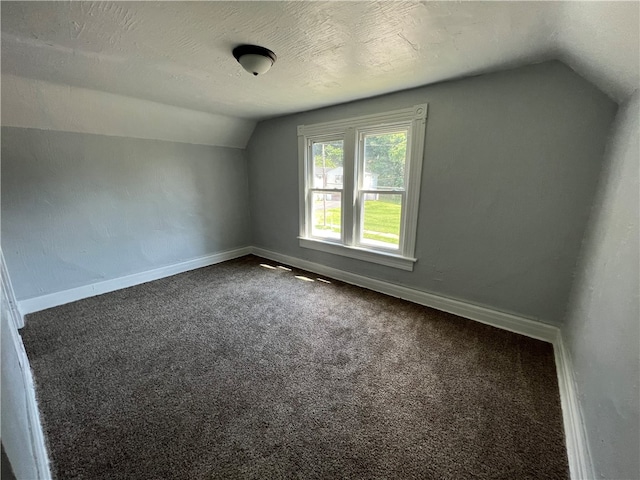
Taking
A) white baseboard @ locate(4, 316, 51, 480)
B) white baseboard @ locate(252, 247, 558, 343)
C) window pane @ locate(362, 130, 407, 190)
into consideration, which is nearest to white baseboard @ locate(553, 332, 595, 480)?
white baseboard @ locate(252, 247, 558, 343)

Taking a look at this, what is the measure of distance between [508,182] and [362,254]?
161 cm

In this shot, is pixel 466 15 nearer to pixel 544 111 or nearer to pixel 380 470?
pixel 544 111

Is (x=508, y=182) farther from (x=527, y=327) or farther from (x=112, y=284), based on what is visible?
(x=112, y=284)

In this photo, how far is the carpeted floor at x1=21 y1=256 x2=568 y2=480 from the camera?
1.27 metres

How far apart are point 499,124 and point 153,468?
317 cm

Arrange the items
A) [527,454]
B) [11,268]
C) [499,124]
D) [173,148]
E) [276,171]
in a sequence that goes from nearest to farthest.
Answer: [527,454] → [499,124] → [11,268] → [173,148] → [276,171]

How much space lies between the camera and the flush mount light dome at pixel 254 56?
1.68 meters

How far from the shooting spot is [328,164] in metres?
3.41

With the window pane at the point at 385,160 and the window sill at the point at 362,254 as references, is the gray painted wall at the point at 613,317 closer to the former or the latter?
the window sill at the point at 362,254

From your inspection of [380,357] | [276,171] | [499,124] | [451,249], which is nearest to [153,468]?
[380,357]

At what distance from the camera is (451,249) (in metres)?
2.56

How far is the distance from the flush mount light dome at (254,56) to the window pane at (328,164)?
1.59m

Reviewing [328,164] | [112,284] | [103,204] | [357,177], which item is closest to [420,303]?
[357,177]

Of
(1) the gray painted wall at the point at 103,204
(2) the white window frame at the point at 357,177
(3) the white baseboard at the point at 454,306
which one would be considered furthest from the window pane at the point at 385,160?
(1) the gray painted wall at the point at 103,204
